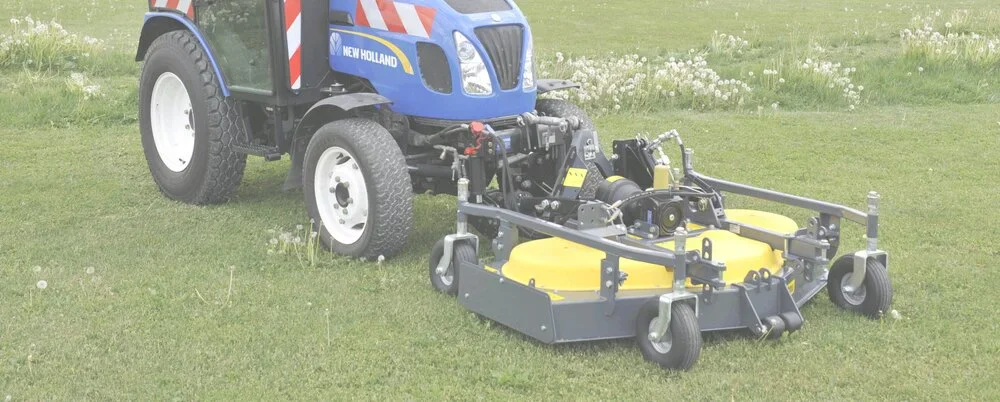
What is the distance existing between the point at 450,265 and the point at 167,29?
3.51m

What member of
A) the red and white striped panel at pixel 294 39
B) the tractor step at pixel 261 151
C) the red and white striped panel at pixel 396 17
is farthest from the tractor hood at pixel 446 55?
the tractor step at pixel 261 151

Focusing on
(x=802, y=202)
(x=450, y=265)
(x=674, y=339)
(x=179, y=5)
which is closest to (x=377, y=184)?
(x=450, y=265)

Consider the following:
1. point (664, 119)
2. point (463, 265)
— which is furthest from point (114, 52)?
point (463, 265)

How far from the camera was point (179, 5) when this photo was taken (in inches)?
287

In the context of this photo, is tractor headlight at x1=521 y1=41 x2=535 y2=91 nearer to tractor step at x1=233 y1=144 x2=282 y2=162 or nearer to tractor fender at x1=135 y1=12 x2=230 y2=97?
tractor step at x1=233 y1=144 x2=282 y2=162

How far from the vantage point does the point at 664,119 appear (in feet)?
33.9

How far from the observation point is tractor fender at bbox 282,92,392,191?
6.02 m

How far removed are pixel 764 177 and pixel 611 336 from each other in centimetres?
397

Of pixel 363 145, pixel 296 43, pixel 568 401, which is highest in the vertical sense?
pixel 296 43

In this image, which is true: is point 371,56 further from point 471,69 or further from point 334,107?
point 471,69

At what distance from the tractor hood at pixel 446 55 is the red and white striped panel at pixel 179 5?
4.77 ft

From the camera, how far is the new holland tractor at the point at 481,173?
471 centimetres

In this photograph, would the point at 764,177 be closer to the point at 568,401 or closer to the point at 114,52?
the point at 568,401

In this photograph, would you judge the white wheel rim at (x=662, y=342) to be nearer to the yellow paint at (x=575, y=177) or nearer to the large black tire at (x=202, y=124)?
the yellow paint at (x=575, y=177)
